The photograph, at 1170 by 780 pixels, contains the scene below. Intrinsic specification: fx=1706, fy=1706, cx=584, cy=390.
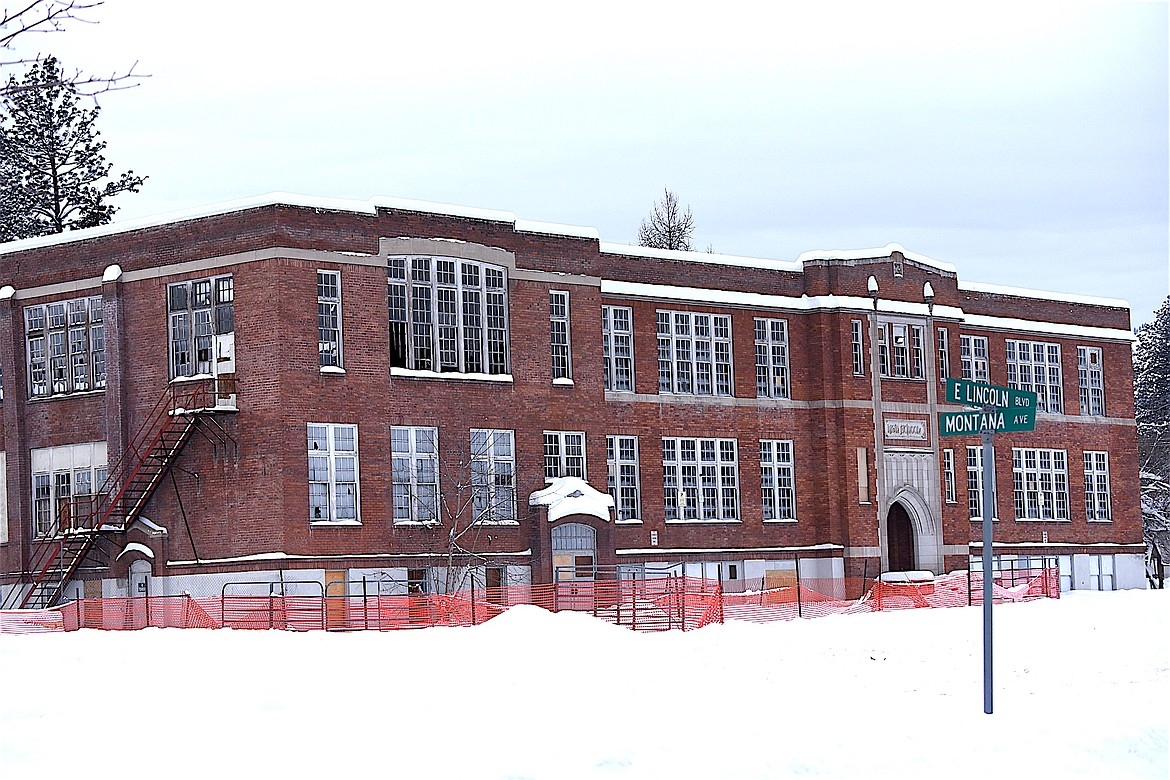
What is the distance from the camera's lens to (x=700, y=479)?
47188mm

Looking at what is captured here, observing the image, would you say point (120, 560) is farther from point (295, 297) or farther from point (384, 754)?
point (384, 754)

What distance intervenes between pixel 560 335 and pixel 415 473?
5.76 m

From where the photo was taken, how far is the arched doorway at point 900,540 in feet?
166

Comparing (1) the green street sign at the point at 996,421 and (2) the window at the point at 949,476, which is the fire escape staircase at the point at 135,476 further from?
(1) the green street sign at the point at 996,421

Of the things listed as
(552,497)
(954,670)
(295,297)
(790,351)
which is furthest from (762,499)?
(954,670)

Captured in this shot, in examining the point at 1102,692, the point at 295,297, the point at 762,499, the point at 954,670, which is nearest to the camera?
the point at 1102,692

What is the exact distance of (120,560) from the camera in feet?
132

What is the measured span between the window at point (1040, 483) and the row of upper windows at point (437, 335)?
33.8 feet

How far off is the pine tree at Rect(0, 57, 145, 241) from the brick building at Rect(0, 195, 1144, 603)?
26.9 metres

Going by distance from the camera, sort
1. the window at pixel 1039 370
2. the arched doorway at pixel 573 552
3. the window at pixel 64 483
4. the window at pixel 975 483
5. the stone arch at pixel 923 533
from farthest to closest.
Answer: the window at pixel 1039 370
the window at pixel 975 483
the stone arch at pixel 923 533
the arched doorway at pixel 573 552
the window at pixel 64 483

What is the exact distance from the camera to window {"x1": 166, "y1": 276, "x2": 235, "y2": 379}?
40000 millimetres

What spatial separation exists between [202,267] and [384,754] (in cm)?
2476

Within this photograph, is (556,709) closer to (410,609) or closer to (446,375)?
(410,609)

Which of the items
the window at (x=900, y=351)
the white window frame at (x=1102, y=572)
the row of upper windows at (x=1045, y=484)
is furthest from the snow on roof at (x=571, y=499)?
the white window frame at (x=1102, y=572)
